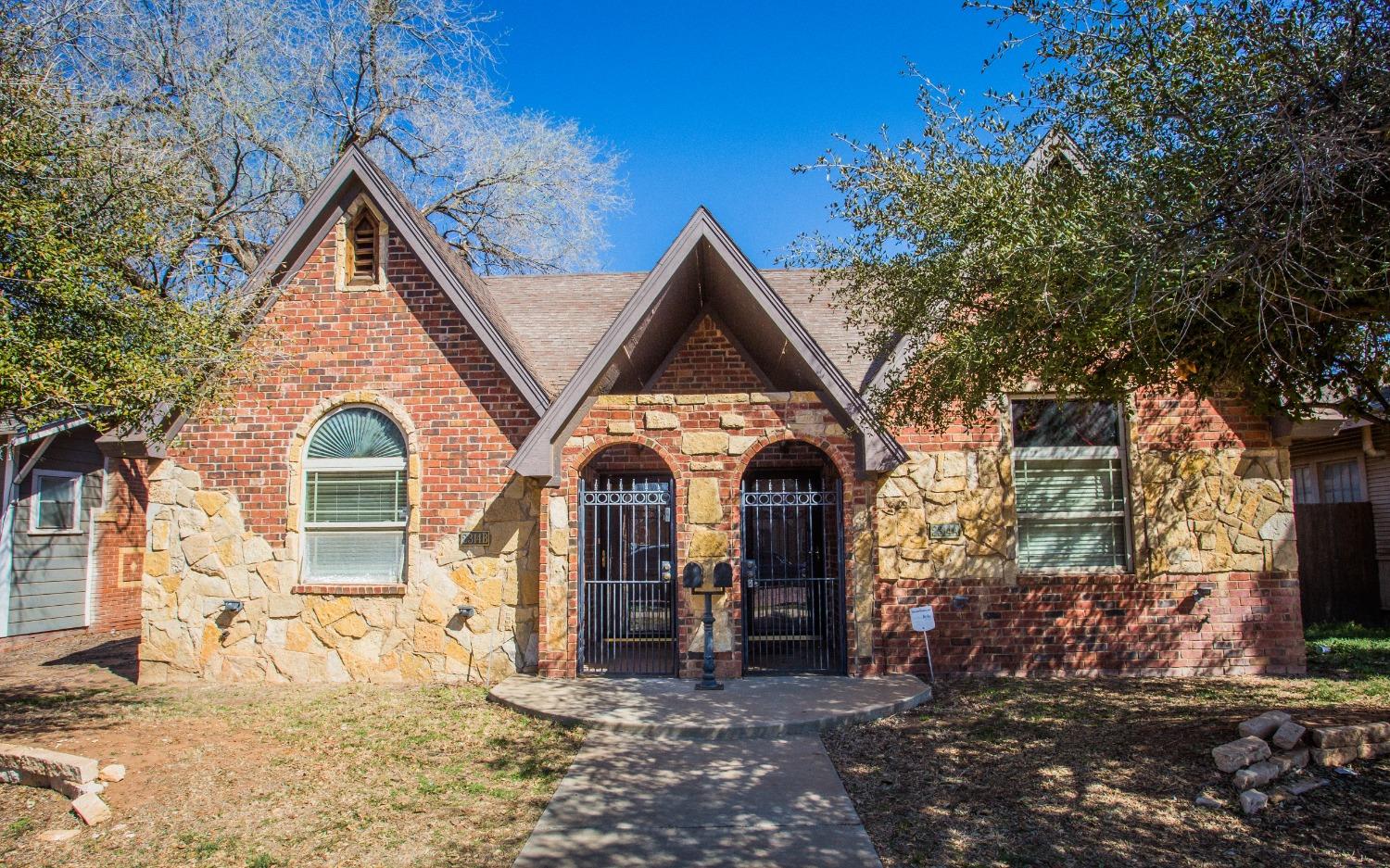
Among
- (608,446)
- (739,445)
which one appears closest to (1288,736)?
(739,445)

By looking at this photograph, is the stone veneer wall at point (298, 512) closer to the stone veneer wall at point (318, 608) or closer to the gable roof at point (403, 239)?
the stone veneer wall at point (318, 608)

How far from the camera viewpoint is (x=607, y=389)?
33.3 ft

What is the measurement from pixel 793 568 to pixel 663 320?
4.33 m

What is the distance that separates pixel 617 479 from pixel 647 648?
2.58m

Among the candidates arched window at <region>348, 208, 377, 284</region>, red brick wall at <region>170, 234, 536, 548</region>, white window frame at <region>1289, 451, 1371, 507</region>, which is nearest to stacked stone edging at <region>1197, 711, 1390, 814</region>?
red brick wall at <region>170, 234, 536, 548</region>

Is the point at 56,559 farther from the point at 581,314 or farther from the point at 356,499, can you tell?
the point at 581,314

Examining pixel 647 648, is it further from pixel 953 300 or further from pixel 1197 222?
pixel 1197 222

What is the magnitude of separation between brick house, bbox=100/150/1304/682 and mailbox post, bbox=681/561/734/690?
0.76 ft

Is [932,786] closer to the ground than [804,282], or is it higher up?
closer to the ground

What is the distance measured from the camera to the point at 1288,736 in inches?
239

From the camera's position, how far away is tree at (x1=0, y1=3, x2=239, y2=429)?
642 centimetres

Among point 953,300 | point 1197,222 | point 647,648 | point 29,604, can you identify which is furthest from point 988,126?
point 29,604

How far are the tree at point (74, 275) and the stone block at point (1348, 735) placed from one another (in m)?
9.01

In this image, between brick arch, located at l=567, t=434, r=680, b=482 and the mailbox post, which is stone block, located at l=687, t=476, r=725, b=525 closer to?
brick arch, located at l=567, t=434, r=680, b=482
